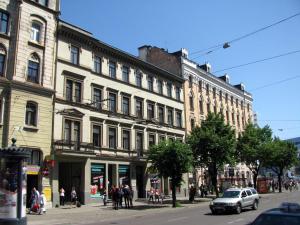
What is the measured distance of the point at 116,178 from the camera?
3697cm

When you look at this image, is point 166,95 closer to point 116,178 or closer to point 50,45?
point 116,178

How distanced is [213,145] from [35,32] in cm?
2015

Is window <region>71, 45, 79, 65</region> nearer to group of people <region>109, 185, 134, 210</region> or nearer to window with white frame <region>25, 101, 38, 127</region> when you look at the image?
window with white frame <region>25, 101, 38, 127</region>

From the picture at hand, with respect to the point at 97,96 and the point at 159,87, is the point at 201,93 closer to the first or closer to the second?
the point at 159,87

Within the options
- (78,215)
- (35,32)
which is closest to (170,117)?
(35,32)

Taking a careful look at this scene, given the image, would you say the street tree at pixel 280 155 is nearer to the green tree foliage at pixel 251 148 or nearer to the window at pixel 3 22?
the green tree foliage at pixel 251 148

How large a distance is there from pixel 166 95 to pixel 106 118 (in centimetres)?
1270

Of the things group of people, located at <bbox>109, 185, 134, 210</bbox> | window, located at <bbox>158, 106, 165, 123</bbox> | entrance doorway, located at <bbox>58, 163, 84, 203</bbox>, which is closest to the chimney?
window, located at <bbox>158, 106, 165, 123</bbox>

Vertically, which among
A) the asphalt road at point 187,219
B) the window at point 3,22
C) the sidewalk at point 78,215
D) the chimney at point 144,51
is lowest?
the sidewalk at point 78,215

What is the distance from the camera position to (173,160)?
1235 inches

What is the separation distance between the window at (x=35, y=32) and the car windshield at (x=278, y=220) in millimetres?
26684

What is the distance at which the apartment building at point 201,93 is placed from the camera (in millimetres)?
51312

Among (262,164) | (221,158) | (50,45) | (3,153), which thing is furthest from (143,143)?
(3,153)

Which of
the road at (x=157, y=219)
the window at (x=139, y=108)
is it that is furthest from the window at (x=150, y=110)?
the road at (x=157, y=219)
